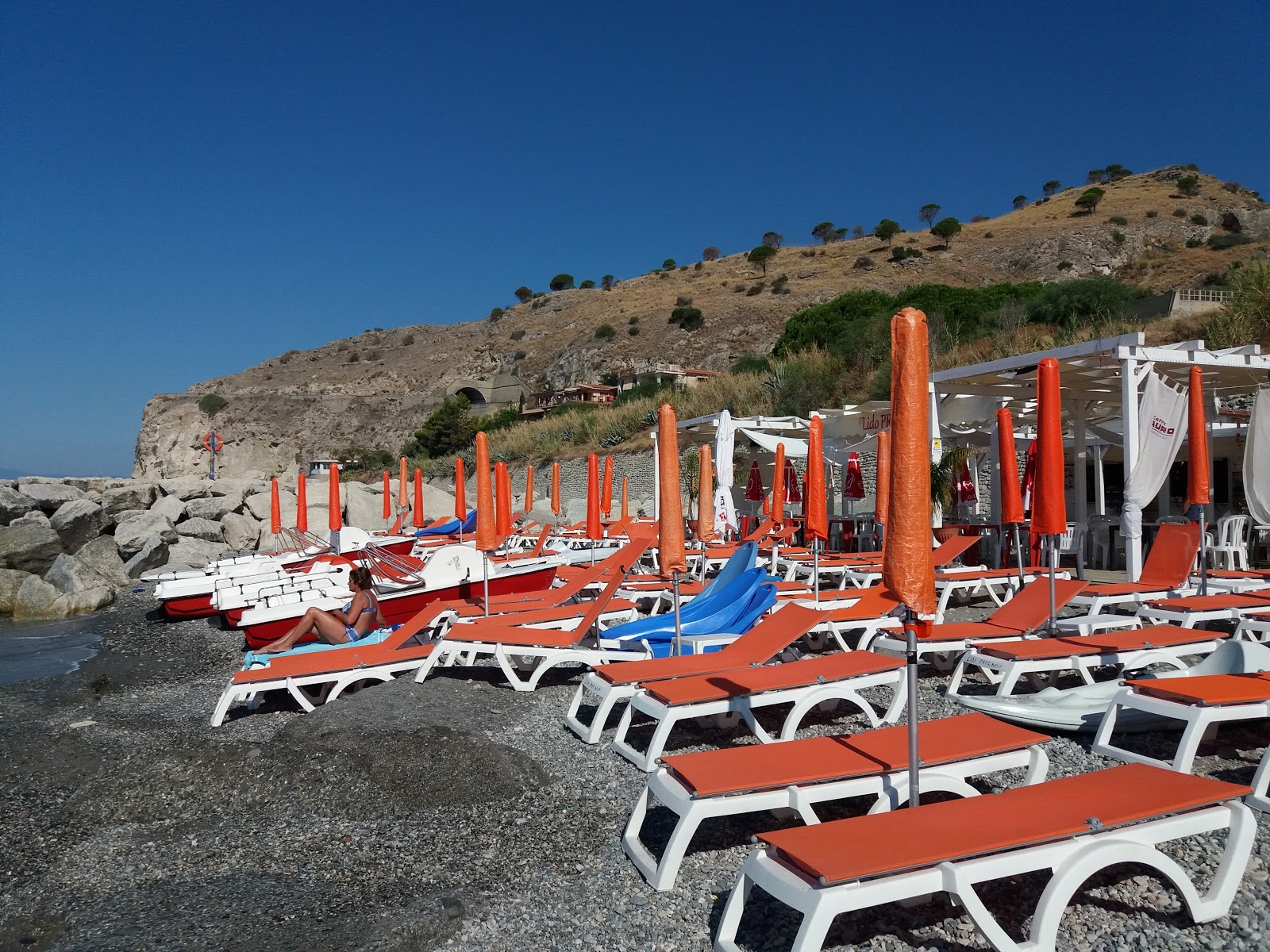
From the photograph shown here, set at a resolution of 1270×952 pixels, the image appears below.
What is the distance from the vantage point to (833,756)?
10.8ft

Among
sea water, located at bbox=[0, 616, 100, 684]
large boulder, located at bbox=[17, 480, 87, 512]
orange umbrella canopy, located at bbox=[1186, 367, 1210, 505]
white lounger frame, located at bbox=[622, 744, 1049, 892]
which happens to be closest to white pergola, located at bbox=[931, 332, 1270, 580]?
orange umbrella canopy, located at bbox=[1186, 367, 1210, 505]

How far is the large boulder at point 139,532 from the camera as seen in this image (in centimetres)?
1697

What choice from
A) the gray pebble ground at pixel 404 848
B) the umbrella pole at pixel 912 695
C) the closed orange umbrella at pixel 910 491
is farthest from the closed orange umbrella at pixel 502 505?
the closed orange umbrella at pixel 910 491

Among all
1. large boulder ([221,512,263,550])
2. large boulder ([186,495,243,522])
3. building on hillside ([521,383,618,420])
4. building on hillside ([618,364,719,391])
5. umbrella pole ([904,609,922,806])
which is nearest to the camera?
umbrella pole ([904,609,922,806])

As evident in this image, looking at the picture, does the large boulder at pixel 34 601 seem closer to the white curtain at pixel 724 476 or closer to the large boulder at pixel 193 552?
the large boulder at pixel 193 552

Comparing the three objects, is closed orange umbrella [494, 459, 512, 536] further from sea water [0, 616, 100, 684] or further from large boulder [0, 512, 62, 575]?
large boulder [0, 512, 62, 575]

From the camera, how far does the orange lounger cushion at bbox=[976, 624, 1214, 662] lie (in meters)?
4.88

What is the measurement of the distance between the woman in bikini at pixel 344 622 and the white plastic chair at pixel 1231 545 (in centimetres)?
898

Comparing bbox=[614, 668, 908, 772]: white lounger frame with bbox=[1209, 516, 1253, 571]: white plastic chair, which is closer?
bbox=[614, 668, 908, 772]: white lounger frame

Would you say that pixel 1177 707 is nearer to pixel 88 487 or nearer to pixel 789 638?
pixel 789 638

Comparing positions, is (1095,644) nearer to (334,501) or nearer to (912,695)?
(912,695)

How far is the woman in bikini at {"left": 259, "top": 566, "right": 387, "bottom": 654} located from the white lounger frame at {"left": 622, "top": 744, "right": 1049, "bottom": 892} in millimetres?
4887

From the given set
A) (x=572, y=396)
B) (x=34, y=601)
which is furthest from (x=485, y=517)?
(x=572, y=396)

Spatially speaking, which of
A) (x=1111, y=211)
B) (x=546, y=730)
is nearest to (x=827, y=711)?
(x=546, y=730)
